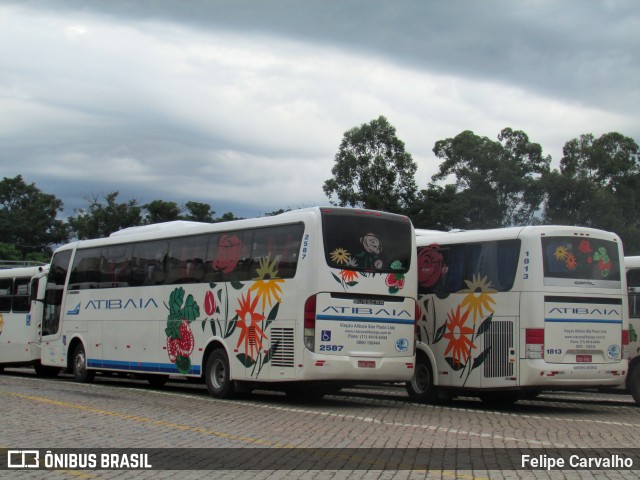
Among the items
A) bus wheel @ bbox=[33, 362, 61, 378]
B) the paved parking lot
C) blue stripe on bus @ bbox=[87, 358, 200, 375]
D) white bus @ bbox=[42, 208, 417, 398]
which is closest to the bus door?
bus wheel @ bbox=[33, 362, 61, 378]

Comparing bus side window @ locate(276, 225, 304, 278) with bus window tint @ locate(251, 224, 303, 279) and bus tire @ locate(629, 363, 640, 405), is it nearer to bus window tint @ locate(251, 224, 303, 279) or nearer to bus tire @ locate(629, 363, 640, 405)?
bus window tint @ locate(251, 224, 303, 279)

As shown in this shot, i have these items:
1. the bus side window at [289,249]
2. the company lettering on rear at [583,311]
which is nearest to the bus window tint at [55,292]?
the bus side window at [289,249]

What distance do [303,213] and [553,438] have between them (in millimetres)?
6385

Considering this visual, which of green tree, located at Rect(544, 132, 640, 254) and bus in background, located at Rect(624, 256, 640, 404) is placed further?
green tree, located at Rect(544, 132, 640, 254)

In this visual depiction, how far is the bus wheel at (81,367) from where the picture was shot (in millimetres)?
23797

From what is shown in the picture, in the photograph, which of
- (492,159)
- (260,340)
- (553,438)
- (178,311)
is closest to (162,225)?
(178,311)

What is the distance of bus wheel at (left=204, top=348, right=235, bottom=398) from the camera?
17875mm

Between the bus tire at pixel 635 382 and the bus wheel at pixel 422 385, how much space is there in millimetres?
3717

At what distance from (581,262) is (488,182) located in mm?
32215

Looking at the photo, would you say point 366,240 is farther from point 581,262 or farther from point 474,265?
point 581,262

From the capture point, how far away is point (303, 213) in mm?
16422

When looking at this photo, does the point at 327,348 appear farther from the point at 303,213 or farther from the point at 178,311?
the point at 178,311

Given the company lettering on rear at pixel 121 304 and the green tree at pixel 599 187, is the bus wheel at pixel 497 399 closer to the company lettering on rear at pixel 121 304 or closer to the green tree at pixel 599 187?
the company lettering on rear at pixel 121 304

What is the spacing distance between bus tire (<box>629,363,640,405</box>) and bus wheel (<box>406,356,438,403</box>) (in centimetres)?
372
